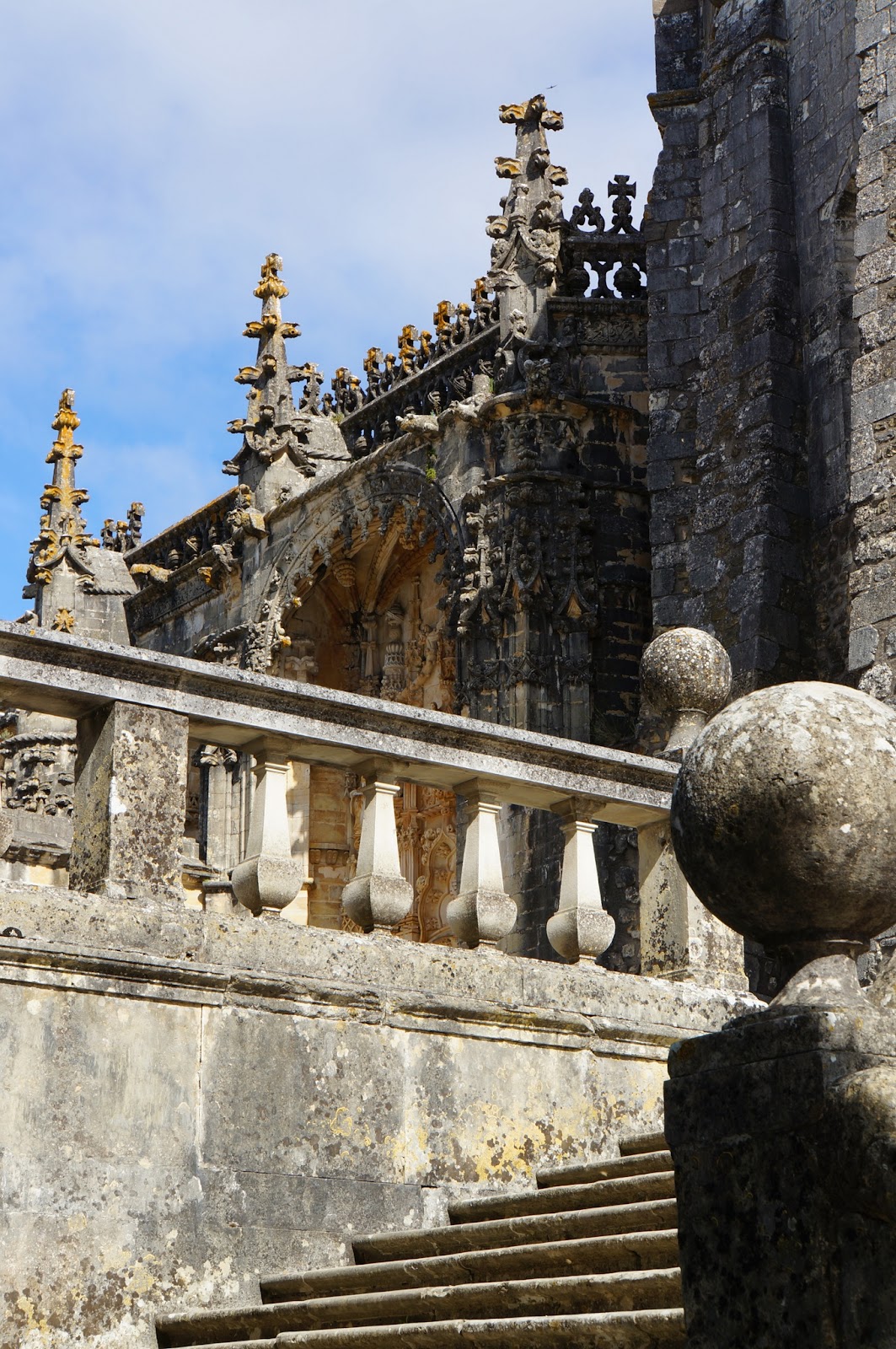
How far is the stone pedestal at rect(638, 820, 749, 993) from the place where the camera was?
297 inches

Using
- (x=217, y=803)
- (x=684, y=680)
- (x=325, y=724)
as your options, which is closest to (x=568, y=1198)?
(x=325, y=724)

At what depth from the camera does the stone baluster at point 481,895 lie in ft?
23.2

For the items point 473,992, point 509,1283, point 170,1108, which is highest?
point 473,992

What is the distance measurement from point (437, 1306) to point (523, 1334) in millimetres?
602

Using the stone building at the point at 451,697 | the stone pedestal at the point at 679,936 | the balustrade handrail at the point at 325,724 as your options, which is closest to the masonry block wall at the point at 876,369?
the stone building at the point at 451,697

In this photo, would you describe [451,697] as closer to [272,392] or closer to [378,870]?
[272,392]

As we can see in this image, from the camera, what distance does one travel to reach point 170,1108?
232 inches

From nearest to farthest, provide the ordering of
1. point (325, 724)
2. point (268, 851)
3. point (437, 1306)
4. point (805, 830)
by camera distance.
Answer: point (805, 830), point (437, 1306), point (268, 851), point (325, 724)

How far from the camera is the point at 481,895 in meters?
7.07

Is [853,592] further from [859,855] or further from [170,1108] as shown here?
[859,855]

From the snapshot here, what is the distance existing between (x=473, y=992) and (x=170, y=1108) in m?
1.22

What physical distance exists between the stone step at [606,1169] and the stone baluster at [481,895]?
93 centimetres

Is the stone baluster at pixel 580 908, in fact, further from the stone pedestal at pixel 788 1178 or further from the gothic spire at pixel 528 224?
the gothic spire at pixel 528 224

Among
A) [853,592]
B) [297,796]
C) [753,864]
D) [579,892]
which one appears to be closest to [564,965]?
[579,892]
